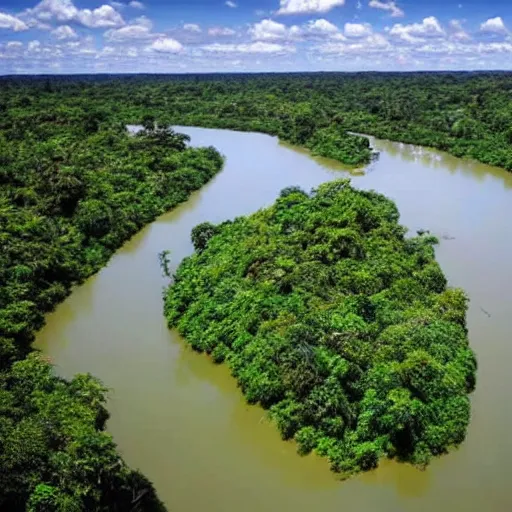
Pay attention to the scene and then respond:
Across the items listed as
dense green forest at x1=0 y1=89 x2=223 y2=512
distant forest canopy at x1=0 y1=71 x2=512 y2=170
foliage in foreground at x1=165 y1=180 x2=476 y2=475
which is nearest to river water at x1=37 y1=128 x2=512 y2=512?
foliage in foreground at x1=165 y1=180 x2=476 y2=475

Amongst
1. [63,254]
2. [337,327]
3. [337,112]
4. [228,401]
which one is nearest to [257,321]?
[337,327]

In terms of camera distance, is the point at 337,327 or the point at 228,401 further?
the point at 337,327

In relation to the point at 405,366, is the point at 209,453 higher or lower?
lower

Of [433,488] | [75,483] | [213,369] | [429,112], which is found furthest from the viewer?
[429,112]

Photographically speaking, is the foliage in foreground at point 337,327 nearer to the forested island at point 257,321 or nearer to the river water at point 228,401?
the forested island at point 257,321

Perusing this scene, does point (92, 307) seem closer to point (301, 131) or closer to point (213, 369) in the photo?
point (213, 369)

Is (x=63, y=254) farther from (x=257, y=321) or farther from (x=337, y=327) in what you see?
(x=337, y=327)

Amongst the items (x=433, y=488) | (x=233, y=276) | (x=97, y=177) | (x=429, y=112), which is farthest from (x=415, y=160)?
(x=433, y=488)

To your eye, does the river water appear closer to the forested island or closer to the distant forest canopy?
the forested island
